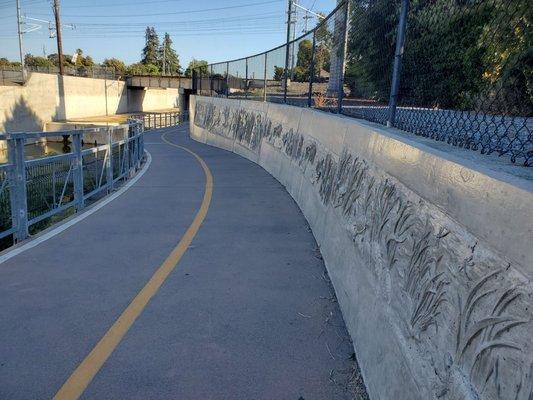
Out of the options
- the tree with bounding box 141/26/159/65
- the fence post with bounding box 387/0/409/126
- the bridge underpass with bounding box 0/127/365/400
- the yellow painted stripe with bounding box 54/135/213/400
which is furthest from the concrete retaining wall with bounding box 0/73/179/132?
the tree with bounding box 141/26/159/65

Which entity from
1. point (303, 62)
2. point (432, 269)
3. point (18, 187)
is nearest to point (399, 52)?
point (432, 269)

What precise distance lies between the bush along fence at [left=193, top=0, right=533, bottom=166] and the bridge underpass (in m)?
2.11

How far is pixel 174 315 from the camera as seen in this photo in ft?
14.5

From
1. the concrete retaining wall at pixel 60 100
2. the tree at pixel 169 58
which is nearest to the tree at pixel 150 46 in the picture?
the tree at pixel 169 58

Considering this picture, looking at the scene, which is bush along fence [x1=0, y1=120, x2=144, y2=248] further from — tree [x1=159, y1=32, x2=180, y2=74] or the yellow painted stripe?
tree [x1=159, y1=32, x2=180, y2=74]

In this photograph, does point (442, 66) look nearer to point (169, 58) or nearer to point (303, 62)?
point (303, 62)

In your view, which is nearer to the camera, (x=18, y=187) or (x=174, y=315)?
(x=174, y=315)

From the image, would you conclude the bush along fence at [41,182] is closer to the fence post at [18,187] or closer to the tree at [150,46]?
the fence post at [18,187]

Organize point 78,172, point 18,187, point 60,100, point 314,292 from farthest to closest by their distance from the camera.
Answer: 1. point 60,100
2. point 78,172
3. point 18,187
4. point 314,292

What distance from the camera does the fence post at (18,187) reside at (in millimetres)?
6418

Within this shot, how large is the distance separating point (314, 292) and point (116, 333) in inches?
82.7

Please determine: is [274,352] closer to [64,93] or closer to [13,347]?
[13,347]

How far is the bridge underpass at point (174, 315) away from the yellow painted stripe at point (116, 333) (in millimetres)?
11

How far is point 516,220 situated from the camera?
1.85 metres
